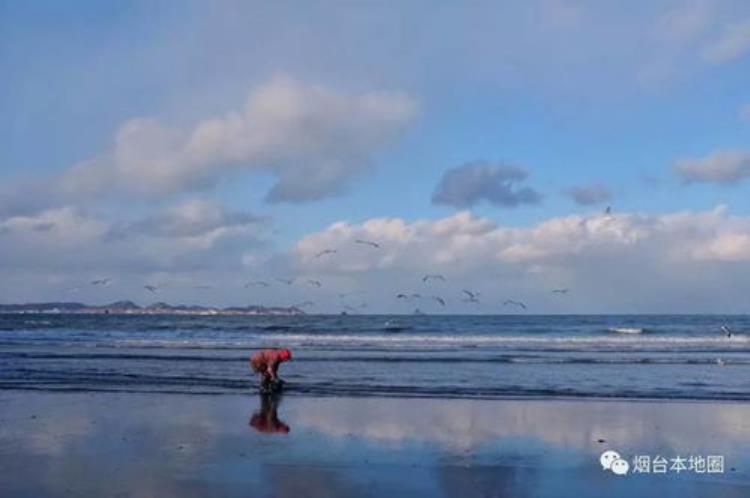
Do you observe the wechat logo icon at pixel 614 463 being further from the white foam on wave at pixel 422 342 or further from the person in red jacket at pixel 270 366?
the white foam on wave at pixel 422 342

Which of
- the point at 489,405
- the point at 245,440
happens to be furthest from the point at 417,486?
the point at 489,405

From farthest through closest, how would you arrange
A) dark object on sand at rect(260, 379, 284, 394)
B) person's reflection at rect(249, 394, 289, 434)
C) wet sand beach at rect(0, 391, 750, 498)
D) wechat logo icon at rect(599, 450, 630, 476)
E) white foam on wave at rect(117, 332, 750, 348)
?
white foam on wave at rect(117, 332, 750, 348) → dark object on sand at rect(260, 379, 284, 394) → person's reflection at rect(249, 394, 289, 434) → wechat logo icon at rect(599, 450, 630, 476) → wet sand beach at rect(0, 391, 750, 498)

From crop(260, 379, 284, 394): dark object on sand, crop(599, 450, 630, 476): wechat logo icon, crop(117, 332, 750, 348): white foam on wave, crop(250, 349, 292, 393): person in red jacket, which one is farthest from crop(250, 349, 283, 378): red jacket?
Result: crop(117, 332, 750, 348): white foam on wave

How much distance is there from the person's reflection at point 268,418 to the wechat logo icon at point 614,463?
17.7 feet

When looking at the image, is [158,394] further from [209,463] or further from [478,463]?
[478,463]

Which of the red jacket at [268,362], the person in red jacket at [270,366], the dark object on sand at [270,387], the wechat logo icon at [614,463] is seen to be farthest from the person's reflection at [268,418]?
the wechat logo icon at [614,463]

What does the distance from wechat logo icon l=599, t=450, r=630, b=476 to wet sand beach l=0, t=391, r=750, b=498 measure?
16 cm

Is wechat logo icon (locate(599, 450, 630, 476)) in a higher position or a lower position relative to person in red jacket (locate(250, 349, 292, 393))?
lower

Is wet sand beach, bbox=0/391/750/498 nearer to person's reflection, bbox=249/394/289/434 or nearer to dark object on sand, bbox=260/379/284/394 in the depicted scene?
person's reflection, bbox=249/394/289/434

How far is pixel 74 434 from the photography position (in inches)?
566

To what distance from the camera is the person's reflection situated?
15.1 meters

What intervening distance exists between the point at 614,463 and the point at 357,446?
3.88 m

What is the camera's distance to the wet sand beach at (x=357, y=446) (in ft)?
34.7

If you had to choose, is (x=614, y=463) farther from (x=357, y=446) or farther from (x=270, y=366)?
(x=270, y=366)
